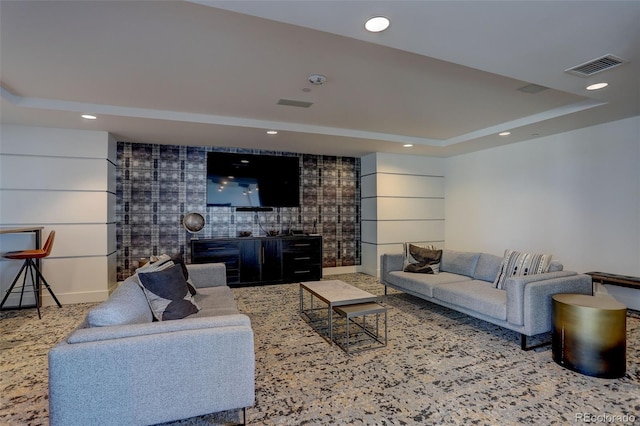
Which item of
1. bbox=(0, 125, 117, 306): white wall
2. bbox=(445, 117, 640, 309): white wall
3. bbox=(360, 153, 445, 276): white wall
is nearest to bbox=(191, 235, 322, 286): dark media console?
bbox=(360, 153, 445, 276): white wall

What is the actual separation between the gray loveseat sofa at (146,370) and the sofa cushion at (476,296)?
2485mm

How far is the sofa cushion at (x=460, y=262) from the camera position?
14.2ft

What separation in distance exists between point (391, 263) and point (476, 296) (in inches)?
59.7

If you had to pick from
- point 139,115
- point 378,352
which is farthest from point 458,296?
point 139,115

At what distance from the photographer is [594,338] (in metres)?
2.49

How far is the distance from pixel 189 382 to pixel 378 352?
1762mm

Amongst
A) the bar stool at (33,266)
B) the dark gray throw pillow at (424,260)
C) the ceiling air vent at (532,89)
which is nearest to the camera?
the ceiling air vent at (532,89)

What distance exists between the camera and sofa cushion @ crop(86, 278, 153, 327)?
183 cm

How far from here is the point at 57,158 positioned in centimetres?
449

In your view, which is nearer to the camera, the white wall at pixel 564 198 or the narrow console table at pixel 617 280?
the narrow console table at pixel 617 280

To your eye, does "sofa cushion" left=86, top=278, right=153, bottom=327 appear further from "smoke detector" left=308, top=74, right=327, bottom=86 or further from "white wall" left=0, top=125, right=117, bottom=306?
"white wall" left=0, top=125, right=117, bottom=306

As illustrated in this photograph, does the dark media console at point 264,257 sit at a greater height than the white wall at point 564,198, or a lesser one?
lesser

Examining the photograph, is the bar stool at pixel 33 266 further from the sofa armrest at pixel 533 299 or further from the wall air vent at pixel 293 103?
the sofa armrest at pixel 533 299

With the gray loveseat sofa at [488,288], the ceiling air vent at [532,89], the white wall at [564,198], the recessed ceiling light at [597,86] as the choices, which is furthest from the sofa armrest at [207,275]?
the white wall at [564,198]
